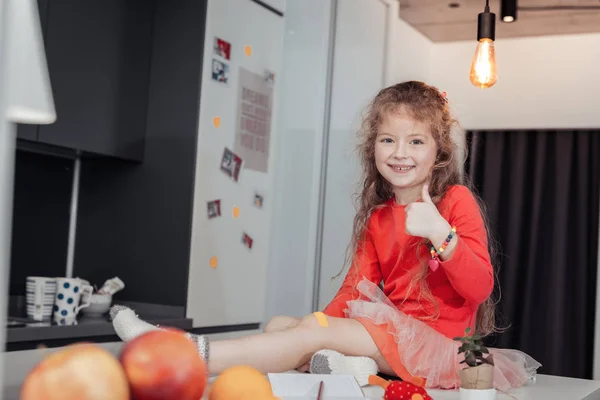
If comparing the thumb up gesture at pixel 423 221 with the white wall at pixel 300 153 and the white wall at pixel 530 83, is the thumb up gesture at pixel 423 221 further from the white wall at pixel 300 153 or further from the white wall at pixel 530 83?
the white wall at pixel 530 83

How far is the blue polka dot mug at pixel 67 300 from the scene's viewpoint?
2.44 m

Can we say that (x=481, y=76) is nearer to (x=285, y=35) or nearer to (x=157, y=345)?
(x=285, y=35)

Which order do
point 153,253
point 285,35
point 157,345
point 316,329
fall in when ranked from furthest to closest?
point 285,35
point 153,253
point 316,329
point 157,345

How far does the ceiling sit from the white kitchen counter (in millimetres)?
2425

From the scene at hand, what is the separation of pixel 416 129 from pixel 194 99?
120 centimetres

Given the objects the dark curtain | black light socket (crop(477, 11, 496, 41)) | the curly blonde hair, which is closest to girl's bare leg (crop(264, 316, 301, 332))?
the curly blonde hair

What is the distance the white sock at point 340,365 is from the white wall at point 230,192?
1.36 meters

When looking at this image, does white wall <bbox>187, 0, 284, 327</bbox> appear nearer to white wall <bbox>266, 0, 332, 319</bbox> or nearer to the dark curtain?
white wall <bbox>266, 0, 332, 319</bbox>

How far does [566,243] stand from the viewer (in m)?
4.08

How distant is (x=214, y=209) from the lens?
9.20 ft

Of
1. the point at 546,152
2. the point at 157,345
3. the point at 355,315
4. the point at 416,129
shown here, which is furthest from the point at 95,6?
the point at 546,152

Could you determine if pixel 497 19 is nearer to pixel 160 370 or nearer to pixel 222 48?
pixel 222 48

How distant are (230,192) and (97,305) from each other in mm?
653

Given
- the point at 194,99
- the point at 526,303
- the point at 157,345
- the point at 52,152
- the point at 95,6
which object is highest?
the point at 95,6
